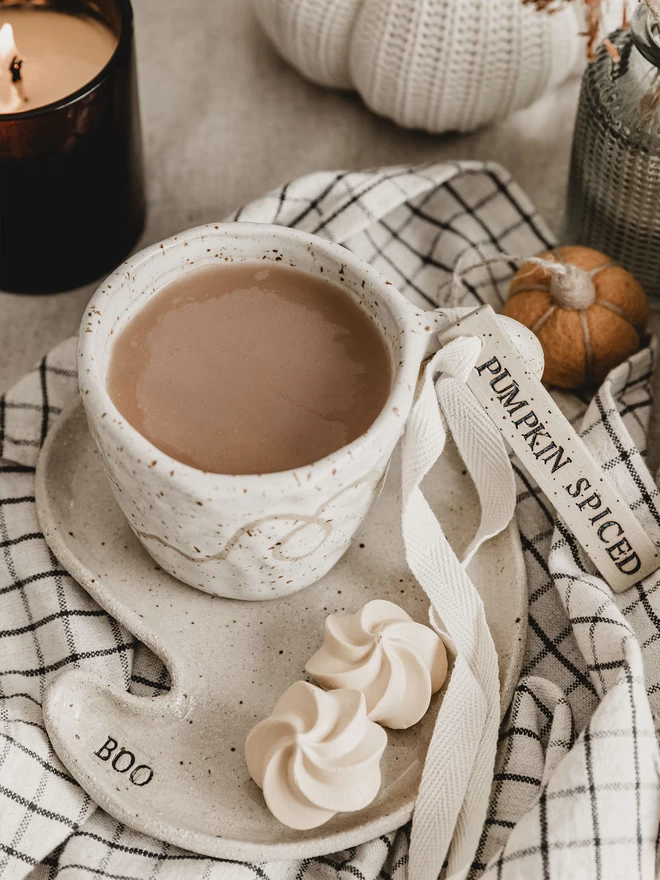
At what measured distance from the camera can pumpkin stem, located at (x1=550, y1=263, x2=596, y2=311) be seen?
843mm

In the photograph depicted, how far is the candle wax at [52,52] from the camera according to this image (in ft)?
2.97

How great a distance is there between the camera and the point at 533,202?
3.56 feet

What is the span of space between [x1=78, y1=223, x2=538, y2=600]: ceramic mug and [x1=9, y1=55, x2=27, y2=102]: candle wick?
298 mm

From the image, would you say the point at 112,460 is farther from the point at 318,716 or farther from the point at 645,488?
the point at 645,488

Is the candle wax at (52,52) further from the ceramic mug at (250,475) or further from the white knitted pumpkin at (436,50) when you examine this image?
the ceramic mug at (250,475)

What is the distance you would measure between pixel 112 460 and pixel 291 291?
0.19 metres

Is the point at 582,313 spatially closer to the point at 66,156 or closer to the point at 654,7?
the point at 654,7

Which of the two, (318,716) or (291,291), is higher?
(291,291)

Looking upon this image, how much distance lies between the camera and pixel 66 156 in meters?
0.83

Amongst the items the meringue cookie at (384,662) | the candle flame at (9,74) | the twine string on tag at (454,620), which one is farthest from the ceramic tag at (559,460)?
the candle flame at (9,74)

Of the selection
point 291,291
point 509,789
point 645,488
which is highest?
point 291,291

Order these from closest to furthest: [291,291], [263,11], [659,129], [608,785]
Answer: [608,785] → [291,291] → [659,129] → [263,11]

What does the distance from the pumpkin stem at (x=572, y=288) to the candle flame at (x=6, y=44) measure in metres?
0.51

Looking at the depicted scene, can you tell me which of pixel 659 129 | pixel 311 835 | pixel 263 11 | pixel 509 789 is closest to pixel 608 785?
pixel 509 789
